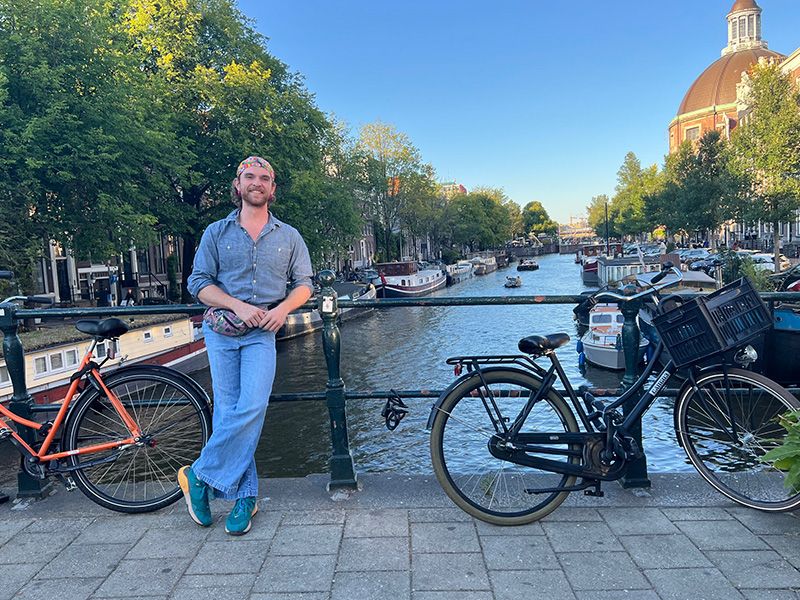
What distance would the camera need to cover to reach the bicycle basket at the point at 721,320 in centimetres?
285

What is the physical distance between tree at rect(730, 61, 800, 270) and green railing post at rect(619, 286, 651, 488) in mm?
28463

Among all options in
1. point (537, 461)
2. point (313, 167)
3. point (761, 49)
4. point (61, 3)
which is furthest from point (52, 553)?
point (761, 49)

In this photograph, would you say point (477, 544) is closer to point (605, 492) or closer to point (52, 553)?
point (605, 492)

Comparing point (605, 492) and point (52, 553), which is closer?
point (52, 553)

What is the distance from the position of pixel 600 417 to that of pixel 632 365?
41cm

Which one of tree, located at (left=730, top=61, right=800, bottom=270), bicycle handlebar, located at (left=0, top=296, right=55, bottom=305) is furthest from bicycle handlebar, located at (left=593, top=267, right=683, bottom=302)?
tree, located at (left=730, top=61, right=800, bottom=270)

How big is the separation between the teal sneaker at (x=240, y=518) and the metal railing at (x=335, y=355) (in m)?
0.57

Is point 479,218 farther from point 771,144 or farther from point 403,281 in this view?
point 771,144

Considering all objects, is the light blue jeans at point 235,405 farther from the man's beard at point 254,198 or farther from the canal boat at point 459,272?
the canal boat at point 459,272

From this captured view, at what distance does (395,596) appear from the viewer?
7.78 ft

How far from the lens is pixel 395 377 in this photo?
18531 mm

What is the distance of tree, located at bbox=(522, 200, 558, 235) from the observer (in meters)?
145

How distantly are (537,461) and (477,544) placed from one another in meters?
0.51

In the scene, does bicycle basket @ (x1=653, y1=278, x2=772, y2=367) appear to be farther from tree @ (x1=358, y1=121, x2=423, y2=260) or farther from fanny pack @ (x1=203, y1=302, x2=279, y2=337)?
tree @ (x1=358, y1=121, x2=423, y2=260)
